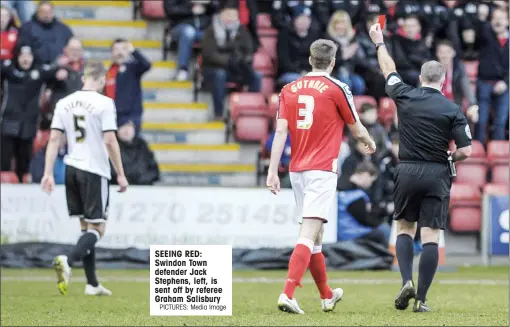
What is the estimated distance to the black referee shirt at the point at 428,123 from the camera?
11.5 m

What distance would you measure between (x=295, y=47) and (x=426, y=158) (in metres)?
10.1

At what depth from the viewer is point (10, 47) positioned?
797 inches

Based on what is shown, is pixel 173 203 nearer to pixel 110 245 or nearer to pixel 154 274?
pixel 110 245

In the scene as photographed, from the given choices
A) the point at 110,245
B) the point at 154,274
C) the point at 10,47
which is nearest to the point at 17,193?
the point at 110,245

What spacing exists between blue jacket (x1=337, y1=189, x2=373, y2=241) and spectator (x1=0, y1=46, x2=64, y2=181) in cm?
481

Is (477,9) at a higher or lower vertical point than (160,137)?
higher

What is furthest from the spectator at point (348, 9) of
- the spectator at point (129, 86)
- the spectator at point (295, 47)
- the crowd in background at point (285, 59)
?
the spectator at point (129, 86)

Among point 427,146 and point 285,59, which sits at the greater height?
point 285,59

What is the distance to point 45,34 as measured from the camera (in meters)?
20.4

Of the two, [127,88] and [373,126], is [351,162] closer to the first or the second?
[373,126]

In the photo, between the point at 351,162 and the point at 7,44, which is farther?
the point at 7,44

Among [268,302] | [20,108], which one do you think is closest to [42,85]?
[20,108]

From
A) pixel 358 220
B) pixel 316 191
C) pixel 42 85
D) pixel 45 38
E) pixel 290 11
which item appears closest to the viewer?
pixel 316 191

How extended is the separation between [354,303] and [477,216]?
285 inches
